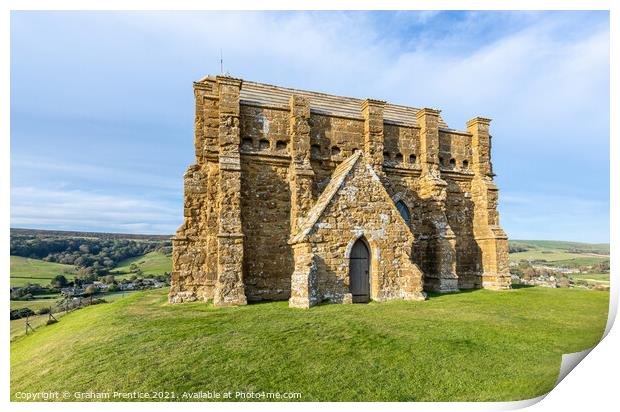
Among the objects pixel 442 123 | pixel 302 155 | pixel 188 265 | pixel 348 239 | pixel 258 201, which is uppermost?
pixel 442 123

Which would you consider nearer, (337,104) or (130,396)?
(130,396)

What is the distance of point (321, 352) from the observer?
734cm

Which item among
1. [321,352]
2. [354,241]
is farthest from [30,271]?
[354,241]

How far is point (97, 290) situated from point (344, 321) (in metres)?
7.95

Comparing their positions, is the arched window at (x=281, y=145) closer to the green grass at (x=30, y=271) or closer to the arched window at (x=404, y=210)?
the arched window at (x=404, y=210)

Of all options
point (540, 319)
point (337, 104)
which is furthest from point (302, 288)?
point (337, 104)

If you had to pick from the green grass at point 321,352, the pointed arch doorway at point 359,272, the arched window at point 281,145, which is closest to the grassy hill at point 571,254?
the green grass at point 321,352

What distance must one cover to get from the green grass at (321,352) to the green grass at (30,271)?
189 centimetres

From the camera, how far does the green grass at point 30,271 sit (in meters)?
6.79

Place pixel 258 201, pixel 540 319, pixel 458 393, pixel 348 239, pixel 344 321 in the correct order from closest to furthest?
pixel 458 393, pixel 344 321, pixel 540 319, pixel 348 239, pixel 258 201

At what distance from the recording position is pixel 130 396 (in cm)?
592

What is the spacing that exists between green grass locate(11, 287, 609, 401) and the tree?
158 centimetres

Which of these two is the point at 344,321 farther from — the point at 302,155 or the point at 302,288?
the point at 302,155

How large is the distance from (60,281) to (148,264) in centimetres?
850
